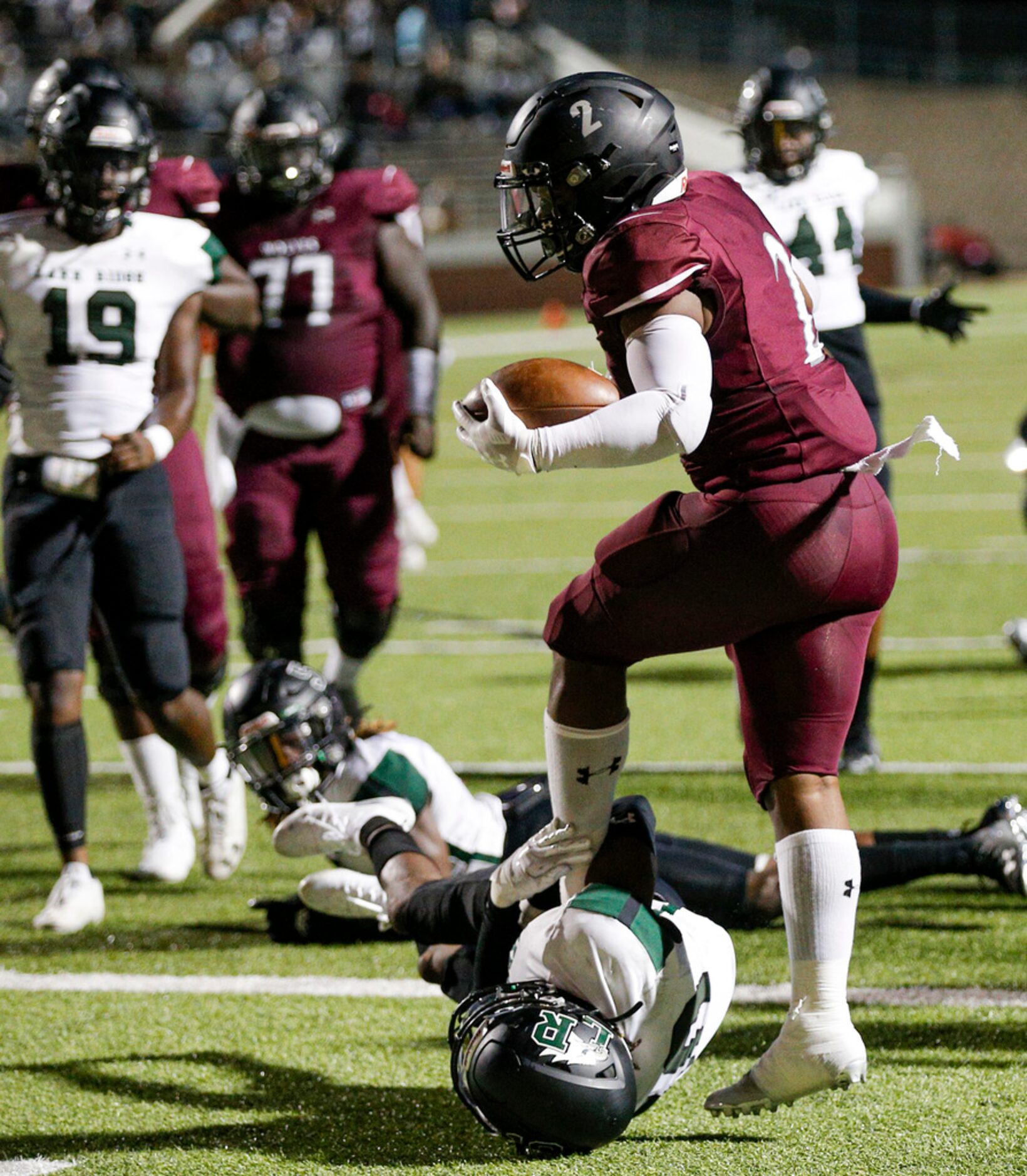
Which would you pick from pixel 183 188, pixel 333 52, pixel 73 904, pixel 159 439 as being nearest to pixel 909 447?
pixel 159 439

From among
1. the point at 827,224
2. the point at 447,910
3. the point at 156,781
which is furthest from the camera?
the point at 827,224

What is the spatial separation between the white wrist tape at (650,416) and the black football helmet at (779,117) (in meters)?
2.85

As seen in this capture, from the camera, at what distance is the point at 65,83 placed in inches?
167

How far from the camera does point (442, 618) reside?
820cm

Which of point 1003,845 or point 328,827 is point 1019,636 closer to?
point 1003,845

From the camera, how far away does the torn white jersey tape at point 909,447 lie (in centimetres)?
269

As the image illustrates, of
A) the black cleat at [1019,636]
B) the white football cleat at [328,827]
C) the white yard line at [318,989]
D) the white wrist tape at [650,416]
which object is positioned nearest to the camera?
the white wrist tape at [650,416]

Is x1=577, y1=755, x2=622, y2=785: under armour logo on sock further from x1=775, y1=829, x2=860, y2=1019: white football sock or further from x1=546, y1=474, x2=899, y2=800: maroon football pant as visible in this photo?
x1=775, y1=829, x2=860, y2=1019: white football sock

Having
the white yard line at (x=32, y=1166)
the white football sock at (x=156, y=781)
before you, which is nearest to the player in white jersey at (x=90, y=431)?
the white football sock at (x=156, y=781)

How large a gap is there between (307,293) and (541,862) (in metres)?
3.03

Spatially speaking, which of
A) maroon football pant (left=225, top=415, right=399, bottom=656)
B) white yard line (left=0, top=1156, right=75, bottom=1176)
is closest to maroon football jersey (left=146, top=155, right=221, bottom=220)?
maroon football pant (left=225, top=415, right=399, bottom=656)

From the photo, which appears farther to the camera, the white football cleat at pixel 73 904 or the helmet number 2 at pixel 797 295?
the white football cleat at pixel 73 904

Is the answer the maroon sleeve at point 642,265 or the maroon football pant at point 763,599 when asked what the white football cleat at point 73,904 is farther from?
the maroon sleeve at point 642,265

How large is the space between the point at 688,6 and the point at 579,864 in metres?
30.6
